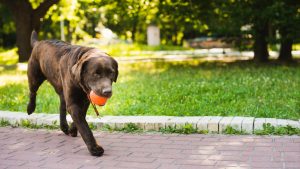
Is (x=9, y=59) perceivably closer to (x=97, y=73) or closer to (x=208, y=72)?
(x=208, y=72)

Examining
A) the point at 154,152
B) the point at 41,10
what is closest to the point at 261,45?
the point at 41,10

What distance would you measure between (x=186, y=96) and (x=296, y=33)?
770cm

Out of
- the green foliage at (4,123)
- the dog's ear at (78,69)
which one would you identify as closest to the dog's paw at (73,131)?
the dog's ear at (78,69)

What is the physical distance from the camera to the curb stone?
653 cm

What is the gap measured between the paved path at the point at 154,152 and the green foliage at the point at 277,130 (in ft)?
0.55

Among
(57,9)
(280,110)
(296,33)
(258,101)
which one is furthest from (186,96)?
(57,9)

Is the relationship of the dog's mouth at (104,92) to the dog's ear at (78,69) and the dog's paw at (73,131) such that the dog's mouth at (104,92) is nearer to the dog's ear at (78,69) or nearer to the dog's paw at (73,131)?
the dog's ear at (78,69)

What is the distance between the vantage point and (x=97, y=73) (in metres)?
5.18

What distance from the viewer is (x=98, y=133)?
272 inches

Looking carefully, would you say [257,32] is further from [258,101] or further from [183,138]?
[183,138]

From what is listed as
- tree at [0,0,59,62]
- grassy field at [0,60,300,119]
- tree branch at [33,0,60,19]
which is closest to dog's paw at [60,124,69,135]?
grassy field at [0,60,300,119]

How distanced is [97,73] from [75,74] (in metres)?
0.33

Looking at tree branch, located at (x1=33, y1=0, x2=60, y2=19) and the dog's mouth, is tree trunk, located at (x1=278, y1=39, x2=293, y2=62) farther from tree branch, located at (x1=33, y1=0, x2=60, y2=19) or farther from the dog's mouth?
the dog's mouth

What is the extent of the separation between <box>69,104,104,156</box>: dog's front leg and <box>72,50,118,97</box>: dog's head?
52 centimetres
